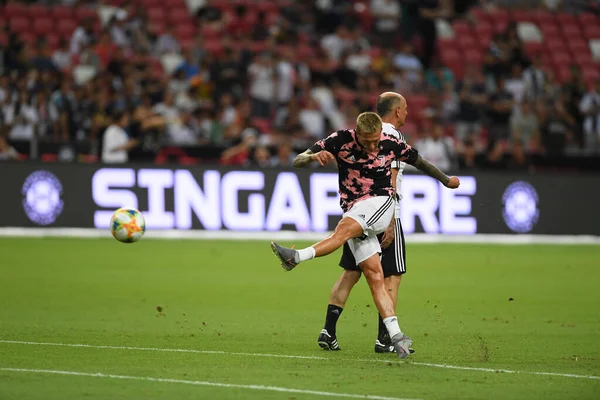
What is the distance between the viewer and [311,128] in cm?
2480

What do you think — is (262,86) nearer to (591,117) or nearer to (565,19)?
(591,117)

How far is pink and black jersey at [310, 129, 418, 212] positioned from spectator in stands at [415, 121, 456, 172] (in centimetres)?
1390

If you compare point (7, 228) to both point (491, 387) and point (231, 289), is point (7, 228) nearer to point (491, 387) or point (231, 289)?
point (231, 289)

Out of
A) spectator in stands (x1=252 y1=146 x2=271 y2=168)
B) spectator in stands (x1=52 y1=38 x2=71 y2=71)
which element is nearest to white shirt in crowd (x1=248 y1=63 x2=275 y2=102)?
spectator in stands (x1=252 y1=146 x2=271 y2=168)

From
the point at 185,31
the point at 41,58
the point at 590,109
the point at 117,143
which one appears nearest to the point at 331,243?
the point at 117,143

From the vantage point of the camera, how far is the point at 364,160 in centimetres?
941

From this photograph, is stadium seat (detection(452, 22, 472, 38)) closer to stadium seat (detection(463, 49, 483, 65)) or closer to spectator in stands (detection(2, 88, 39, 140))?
stadium seat (detection(463, 49, 483, 65))

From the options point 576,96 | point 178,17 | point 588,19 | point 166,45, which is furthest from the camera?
point 588,19

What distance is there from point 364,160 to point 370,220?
20.3 inches

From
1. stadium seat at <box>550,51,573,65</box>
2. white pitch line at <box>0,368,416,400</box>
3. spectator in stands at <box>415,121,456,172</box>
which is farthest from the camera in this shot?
stadium seat at <box>550,51,573,65</box>

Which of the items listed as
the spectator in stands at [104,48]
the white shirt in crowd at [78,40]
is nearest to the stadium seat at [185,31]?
the spectator in stands at [104,48]

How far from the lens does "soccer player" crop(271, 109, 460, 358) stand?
363 inches

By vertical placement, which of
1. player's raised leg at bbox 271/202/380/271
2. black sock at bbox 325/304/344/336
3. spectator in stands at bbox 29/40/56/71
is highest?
spectator in stands at bbox 29/40/56/71

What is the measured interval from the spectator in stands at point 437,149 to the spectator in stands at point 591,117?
11.2ft
